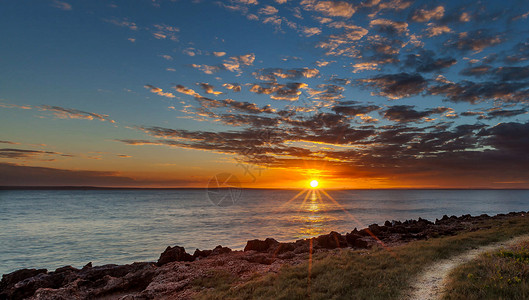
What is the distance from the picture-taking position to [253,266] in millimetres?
18359

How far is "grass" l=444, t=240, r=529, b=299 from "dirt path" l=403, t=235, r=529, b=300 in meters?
0.43

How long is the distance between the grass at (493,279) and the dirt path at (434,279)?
0.43 meters

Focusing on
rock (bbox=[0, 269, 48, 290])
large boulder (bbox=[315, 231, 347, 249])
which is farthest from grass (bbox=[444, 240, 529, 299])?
rock (bbox=[0, 269, 48, 290])

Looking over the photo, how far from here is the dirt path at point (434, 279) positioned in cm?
1070

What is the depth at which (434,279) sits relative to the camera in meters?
12.5

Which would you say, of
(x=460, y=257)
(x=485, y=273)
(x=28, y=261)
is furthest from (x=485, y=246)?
(x=28, y=261)

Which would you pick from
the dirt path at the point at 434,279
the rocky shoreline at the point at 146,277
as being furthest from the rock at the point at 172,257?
the dirt path at the point at 434,279

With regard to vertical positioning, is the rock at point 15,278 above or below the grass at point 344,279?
below

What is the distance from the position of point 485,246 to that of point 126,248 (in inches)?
1465

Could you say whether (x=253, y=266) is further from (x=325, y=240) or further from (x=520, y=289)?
(x=520, y=289)

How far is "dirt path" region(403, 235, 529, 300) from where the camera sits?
10.7m

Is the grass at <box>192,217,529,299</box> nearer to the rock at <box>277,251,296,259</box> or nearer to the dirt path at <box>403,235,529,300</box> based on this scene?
the dirt path at <box>403,235,529,300</box>

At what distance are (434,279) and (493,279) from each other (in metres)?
2.31

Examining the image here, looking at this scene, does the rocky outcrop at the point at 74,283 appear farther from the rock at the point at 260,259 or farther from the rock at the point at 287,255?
the rock at the point at 287,255
